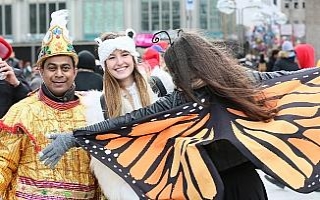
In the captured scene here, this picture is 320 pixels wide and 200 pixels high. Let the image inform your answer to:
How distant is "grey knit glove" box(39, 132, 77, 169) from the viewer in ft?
10.3

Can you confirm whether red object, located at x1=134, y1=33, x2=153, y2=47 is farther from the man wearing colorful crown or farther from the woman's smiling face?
the man wearing colorful crown

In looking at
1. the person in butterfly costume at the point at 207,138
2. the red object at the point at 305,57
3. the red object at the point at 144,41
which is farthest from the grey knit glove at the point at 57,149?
the red object at the point at 305,57

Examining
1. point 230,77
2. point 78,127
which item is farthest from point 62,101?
point 230,77

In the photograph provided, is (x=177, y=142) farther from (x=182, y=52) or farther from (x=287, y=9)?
(x=287, y=9)

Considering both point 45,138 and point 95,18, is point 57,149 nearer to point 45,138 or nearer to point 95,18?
point 45,138

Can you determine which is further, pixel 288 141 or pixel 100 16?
pixel 100 16

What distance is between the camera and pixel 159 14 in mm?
44906

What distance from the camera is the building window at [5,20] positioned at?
Result: 4575 cm

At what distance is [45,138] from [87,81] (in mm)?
4425

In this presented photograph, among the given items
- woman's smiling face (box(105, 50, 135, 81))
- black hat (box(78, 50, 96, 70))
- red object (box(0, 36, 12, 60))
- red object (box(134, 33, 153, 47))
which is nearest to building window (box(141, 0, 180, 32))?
red object (box(134, 33, 153, 47))

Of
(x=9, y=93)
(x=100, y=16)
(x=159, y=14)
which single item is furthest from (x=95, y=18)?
(x=9, y=93)

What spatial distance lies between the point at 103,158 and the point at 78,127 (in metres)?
0.36

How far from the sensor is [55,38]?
3484 mm

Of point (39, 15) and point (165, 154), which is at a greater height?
point (39, 15)
